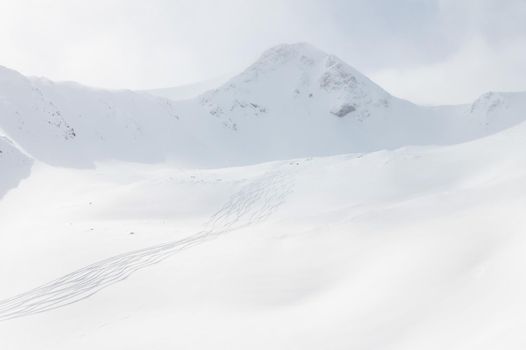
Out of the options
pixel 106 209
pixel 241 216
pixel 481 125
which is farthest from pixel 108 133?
pixel 481 125

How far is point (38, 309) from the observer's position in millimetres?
7082

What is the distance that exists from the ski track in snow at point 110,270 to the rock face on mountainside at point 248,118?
2207 cm

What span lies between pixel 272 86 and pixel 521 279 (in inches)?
2422

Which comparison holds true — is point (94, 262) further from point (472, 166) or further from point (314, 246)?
point (472, 166)

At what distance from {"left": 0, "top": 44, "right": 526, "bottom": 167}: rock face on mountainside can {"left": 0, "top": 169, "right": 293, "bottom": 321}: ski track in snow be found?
72.4ft

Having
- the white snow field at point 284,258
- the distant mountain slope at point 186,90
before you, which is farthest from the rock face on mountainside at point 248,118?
the white snow field at point 284,258

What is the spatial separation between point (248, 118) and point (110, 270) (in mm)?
49252

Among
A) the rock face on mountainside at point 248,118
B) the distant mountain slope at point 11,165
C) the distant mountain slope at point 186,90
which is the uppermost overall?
the distant mountain slope at point 186,90

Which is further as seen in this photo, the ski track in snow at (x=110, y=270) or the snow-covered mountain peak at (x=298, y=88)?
the snow-covered mountain peak at (x=298, y=88)

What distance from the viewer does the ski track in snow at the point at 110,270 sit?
7277mm

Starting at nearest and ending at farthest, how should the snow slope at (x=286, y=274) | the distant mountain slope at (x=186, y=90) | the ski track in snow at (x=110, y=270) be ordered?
the snow slope at (x=286, y=274), the ski track in snow at (x=110, y=270), the distant mountain slope at (x=186, y=90)

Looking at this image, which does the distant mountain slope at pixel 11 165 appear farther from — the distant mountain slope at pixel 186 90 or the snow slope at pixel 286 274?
the distant mountain slope at pixel 186 90

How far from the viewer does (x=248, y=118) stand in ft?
185

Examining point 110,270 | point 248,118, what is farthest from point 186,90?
point 110,270
